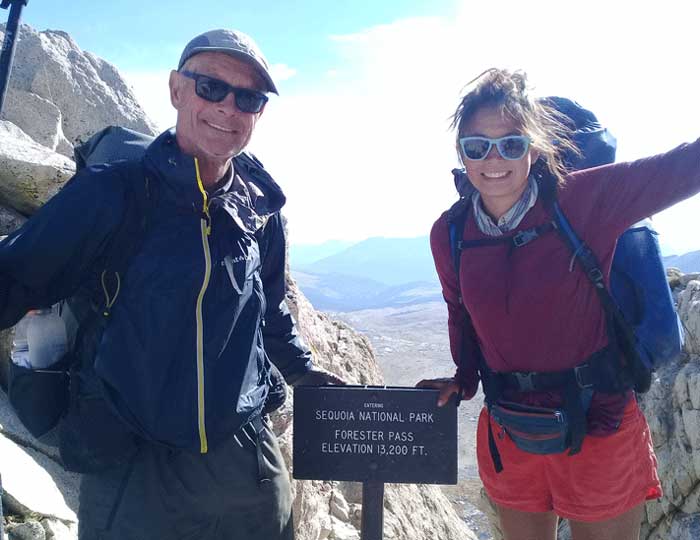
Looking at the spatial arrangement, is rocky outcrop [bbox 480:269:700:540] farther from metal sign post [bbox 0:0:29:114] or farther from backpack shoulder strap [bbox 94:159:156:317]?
metal sign post [bbox 0:0:29:114]

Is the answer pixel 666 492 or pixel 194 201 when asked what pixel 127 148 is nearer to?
pixel 194 201

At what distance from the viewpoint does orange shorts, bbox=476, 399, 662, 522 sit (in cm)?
293

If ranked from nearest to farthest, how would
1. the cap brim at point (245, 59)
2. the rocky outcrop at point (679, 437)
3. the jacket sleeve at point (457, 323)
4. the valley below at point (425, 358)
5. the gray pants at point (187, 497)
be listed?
1. the gray pants at point (187, 497)
2. the cap brim at point (245, 59)
3. the jacket sleeve at point (457, 323)
4. the rocky outcrop at point (679, 437)
5. the valley below at point (425, 358)

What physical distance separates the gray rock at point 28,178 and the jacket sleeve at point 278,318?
265 cm

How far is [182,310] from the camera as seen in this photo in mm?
2492

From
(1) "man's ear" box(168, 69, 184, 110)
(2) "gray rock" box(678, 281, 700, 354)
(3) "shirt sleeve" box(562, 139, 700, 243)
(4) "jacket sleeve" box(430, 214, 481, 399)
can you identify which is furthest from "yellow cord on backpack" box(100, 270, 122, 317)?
(2) "gray rock" box(678, 281, 700, 354)

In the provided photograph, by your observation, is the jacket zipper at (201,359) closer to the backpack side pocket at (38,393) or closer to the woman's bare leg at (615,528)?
the backpack side pocket at (38,393)

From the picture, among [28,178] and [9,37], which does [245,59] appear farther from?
[28,178]

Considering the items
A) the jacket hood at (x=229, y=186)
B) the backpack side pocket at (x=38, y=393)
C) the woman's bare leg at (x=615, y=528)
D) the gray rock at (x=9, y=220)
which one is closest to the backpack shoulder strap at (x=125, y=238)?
the jacket hood at (x=229, y=186)

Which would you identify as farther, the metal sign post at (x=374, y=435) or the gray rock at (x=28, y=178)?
the gray rock at (x=28, y=178)

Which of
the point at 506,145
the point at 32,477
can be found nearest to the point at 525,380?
the point at 506,145

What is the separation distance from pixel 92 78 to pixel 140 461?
691 cm

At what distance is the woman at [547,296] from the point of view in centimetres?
286

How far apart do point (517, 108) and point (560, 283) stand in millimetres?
835
